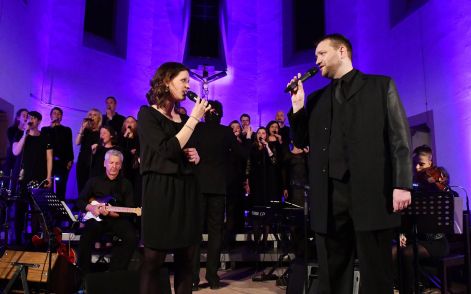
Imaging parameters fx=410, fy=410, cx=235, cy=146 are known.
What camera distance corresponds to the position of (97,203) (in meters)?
4.84

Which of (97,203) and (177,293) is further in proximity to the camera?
(97,203)

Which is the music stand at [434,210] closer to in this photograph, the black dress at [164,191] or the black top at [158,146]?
the black dress at [164,191]

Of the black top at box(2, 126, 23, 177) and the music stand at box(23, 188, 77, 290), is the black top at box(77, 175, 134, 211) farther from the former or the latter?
the black top at box(2, 126, 23, 177)

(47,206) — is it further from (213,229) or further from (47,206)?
(213,229)

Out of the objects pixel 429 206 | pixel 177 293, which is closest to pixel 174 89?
pixel 177 293

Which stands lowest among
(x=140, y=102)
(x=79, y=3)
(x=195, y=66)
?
(x=140, y=102)

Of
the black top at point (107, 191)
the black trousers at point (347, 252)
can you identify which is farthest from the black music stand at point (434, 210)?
the black top at point (107, 191)

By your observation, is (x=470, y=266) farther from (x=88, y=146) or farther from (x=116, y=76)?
(x=116, y=76)

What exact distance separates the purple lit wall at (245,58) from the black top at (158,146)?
5.16 meters

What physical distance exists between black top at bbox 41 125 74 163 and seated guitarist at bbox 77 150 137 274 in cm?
193

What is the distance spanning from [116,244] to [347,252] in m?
3.22

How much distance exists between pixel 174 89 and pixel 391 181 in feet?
4.34

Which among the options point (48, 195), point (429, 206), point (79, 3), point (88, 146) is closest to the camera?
point (429, 206)

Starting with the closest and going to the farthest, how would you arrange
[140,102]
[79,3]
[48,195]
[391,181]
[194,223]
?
[391,181] → [194,223] → [48,195] → [79,3] → [140,102]
